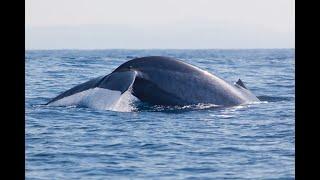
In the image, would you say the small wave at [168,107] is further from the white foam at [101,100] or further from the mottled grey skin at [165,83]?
the white foam at [101,100]

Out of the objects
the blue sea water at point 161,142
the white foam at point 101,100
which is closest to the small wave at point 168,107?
the blue sea water at point 161,142

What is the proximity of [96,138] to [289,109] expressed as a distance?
5329 millimetres

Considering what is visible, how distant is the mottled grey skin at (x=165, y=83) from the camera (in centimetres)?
1226

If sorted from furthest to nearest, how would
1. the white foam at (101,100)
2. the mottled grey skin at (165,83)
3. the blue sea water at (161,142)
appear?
the mottled grey skin at (165,83), the white foam at (101,100), the blue sea water at (161,142)

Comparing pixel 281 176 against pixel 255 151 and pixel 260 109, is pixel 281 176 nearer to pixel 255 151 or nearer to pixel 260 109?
pixel 255 151

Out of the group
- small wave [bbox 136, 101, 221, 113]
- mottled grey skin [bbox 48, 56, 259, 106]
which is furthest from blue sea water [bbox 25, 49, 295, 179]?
mottled grey skin [bbox 48, 56, 259, 106]

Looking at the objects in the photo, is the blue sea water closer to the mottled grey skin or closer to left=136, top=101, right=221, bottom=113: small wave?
left=136, top=101, right=221, bottom=113: small wave

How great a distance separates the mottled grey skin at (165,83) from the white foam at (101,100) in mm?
108

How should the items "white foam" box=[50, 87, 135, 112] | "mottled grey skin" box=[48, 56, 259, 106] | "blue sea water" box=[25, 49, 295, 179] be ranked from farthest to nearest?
"mottled grey skin" box=[48, 56, 259, 106] < "white foam" box=[50, 87, 135, 112] < "blue sea water" box=[25, 49, 295, 179]

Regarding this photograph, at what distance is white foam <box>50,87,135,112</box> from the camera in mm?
12078

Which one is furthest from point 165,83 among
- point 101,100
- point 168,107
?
point 101,100

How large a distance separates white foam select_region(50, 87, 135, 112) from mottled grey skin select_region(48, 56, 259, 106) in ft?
0.36

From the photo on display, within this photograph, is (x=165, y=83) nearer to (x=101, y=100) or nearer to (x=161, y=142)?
(x=101, y=100)
